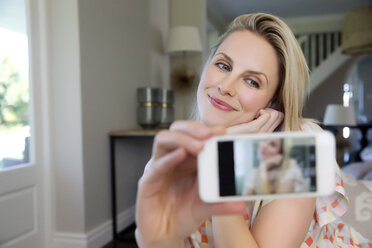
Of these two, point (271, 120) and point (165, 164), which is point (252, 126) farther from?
point (165, 164)

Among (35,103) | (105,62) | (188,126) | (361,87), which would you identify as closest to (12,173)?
(35,103)

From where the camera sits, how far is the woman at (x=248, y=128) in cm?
51

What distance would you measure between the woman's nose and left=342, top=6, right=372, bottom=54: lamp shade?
4354mm

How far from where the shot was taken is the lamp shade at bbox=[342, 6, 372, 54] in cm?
439

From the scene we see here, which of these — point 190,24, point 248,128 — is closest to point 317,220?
point 248,128

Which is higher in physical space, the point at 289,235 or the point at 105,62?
the point at 105,62

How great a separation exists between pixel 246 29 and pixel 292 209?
43cm

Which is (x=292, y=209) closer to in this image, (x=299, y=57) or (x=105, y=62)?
(x=299, y=57)

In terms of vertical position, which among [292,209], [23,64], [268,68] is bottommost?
[292,209]

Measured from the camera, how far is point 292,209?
2.19ft

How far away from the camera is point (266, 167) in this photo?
0.42 meters

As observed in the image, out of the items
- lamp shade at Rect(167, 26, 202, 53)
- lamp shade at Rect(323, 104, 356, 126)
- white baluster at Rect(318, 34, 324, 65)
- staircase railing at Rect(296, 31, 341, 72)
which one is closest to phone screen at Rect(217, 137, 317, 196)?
lamp shade at Rect(167, 26, 202, 53)

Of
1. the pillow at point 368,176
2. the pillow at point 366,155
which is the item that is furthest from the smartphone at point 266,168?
the pillow at point 366,155

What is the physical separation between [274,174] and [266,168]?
1 centimetres
